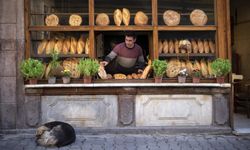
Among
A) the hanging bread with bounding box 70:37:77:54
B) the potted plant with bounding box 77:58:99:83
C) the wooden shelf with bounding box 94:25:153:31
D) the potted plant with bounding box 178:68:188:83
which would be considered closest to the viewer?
the potted plant with bounding box 77:58:99:83

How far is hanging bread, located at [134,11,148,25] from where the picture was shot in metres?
8.35

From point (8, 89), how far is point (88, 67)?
1.64 meters

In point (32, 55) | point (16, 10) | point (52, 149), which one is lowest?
point (52, 149)

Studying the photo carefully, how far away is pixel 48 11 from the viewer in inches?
332

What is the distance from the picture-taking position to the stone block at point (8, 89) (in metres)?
8.16

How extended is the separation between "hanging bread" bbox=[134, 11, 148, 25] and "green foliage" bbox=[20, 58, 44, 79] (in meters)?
2.10

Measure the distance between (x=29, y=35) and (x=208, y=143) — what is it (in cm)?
403

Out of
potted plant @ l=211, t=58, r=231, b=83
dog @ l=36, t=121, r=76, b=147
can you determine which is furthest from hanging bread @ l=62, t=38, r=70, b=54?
potted plant @ l=211, t=58, r=231, b=83

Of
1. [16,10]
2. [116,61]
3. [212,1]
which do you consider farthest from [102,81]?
[212,1]

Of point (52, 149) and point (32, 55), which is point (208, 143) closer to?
point (52, 149)

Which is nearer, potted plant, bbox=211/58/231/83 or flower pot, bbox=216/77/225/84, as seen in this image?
potted plant, bbox=211/58/231/83

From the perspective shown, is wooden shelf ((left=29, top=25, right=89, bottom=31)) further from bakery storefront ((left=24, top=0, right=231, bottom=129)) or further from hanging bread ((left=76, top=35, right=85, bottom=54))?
hanging bread ((left=76, top=35, right=85, bottom=54))

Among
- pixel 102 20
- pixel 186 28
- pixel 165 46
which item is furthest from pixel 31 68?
pixel 186 28

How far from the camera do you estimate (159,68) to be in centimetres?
801
